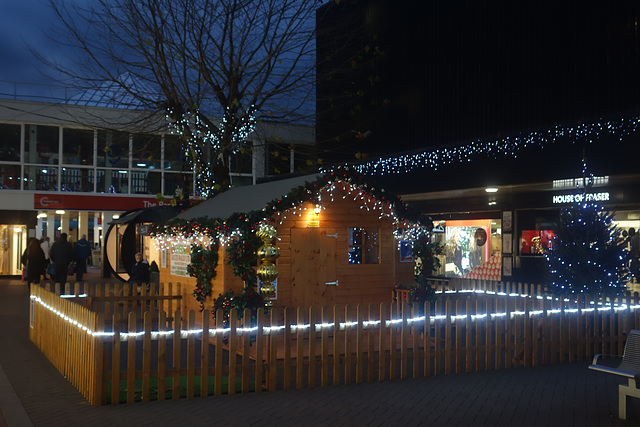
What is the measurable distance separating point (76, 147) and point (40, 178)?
2.07 metres

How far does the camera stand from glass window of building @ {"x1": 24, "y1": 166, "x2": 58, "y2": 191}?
→ 101 ft

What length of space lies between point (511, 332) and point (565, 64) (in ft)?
34.9

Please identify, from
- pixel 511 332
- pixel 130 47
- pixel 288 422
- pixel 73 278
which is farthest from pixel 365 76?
pixel 288 422

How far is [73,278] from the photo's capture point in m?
29.1

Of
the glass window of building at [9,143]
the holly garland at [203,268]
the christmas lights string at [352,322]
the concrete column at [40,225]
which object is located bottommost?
the christmas lights string at [352,322]

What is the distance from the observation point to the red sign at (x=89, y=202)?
30656mm

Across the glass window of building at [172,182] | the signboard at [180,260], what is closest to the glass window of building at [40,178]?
the glass window of building at [172,182]

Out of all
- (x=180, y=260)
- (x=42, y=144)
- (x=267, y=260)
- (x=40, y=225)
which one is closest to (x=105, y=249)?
(x=42, y=144)

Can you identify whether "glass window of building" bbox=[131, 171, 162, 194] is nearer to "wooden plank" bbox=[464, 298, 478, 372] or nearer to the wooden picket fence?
the wooden picket fence

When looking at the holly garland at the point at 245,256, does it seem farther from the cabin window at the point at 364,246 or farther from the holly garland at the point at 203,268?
the cabin window at the point at 364,246

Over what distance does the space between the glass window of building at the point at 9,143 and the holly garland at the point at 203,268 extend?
19799mm

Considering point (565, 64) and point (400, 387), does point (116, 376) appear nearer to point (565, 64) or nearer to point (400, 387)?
point (400, 387)

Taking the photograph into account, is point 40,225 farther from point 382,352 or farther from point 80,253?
point 382,352

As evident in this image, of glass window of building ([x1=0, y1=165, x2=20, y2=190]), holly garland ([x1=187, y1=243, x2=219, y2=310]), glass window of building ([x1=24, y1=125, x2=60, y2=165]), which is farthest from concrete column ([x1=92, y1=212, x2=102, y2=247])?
holly garland ([x1=187, y1=243, x2=219, y2=310])
